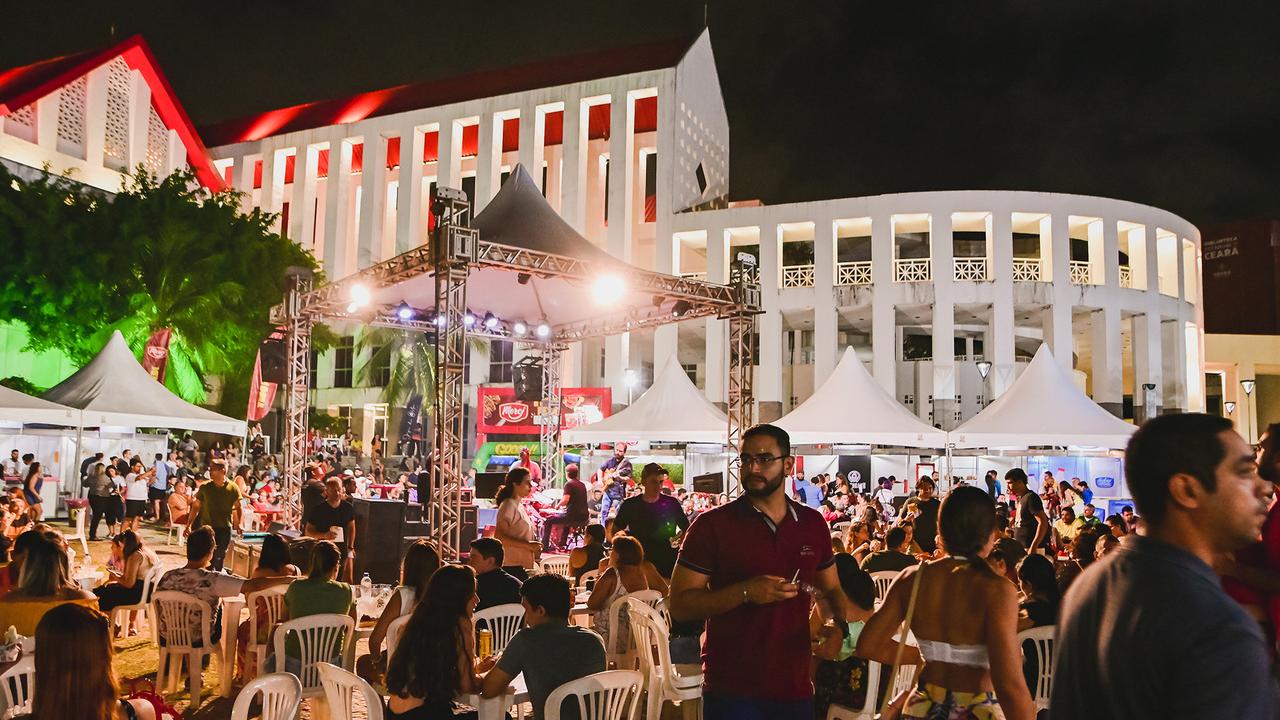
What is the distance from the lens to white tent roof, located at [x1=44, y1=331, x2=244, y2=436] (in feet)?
51.8

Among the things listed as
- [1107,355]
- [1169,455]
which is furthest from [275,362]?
[1107,355]

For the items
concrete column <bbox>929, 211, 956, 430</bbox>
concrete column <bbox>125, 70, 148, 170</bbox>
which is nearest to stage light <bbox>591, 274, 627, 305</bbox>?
concrete column <bbox>929, 211, 956, 430</bbox>

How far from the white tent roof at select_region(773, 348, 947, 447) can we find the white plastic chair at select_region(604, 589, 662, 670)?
7.61 m

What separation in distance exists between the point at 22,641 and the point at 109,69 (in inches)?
1231

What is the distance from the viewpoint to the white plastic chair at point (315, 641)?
5.60 meters

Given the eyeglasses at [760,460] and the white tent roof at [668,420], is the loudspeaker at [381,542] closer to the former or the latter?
the white tent roof at [668,420]

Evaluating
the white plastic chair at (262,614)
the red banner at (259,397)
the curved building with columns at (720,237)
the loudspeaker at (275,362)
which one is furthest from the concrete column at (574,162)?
the white plastic chair at (262,614)

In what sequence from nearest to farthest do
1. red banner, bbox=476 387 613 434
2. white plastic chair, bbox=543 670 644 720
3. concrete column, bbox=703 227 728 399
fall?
white plastic chair, bbox=543 670 644 720, red banner, bbox=476 387 613 434, concrete column, bbox=703 227 728 399

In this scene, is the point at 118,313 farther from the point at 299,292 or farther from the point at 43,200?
the point at 299,292

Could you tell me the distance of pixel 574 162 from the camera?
31953 millimetres

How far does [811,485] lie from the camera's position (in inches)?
755

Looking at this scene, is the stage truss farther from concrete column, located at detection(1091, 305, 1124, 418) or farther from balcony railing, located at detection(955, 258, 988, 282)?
concrete column, located at detection(1091, 305, 1124, 418)

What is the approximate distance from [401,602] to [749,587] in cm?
318

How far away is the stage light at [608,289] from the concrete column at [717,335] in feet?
42.1
